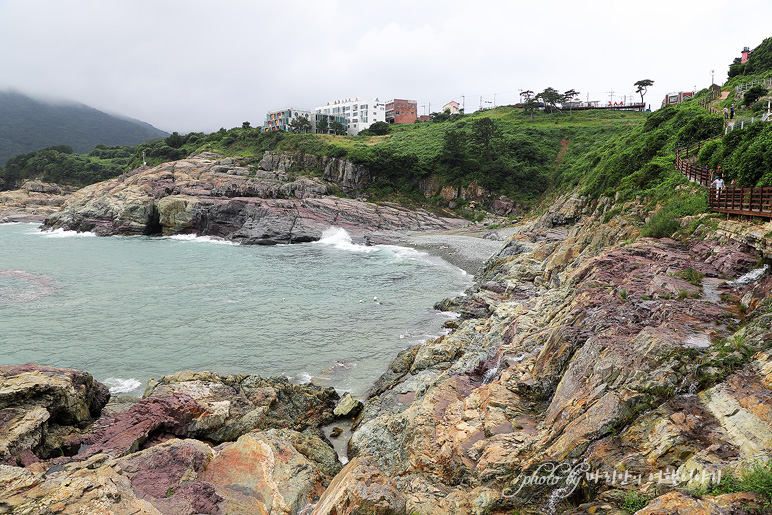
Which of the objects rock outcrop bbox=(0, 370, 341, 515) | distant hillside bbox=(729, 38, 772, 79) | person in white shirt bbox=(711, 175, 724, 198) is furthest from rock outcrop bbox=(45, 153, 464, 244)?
rock outcrop bbox=(0, 370, 341, 515)

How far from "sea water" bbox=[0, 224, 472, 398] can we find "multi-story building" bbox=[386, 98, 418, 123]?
103614 millimetres

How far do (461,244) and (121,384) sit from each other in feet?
139

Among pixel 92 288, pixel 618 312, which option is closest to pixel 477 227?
pixel 92 288

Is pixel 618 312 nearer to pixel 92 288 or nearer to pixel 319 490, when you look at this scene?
pixel 319 490

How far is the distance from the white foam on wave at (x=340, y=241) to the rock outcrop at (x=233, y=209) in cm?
115

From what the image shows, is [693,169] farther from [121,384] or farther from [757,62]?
[757,62]

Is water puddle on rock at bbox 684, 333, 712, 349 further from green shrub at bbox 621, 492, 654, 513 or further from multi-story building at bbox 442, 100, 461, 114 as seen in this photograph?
multi-story building at bbox 442, 100, 461, 114

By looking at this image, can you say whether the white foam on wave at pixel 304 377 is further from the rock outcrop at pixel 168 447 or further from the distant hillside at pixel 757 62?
the distant hillside at pixel 757 62

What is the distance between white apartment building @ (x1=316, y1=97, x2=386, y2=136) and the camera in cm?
12975

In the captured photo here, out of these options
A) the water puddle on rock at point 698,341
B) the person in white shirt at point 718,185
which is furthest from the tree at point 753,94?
the water puddle on rock at point 698,341

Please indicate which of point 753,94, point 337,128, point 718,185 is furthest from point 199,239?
point 753,94

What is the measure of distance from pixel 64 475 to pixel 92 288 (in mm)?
30494

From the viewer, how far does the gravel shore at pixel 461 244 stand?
43812 mm

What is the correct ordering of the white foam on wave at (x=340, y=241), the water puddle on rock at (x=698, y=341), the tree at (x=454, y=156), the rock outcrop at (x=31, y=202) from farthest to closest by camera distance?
the rock outcrop at (x=31, y=202)
the tree at (x=454, y=156)
the white foam on wave at (x=340, y=241)
the water puddle on rock at (x=698, y=341)
